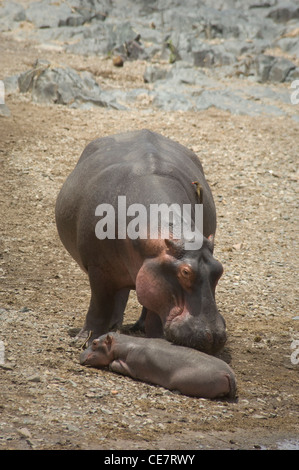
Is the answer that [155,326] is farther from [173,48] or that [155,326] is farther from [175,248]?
[173,48]

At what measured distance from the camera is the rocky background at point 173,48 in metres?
14.4

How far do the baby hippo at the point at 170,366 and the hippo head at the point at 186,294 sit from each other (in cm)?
9

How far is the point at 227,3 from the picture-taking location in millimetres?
28500

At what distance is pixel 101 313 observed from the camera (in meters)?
5.82

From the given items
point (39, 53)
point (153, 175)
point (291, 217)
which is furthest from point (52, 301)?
point (39, 53)

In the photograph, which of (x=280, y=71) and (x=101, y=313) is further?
(x=280, y=71)

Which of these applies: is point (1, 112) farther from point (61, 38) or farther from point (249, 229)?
point (61, 38)

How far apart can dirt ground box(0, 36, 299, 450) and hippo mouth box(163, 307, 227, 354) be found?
40cm

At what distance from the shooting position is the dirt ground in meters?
4.39

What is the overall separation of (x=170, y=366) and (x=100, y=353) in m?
0.65

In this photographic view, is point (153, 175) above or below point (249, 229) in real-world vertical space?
above

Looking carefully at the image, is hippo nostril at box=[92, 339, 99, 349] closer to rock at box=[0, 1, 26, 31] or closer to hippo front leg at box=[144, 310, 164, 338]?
hippo front leg at box=[144, 310, 164, 338]

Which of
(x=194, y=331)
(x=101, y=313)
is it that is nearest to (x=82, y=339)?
(x=101, y=313)

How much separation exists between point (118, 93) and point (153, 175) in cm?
977
